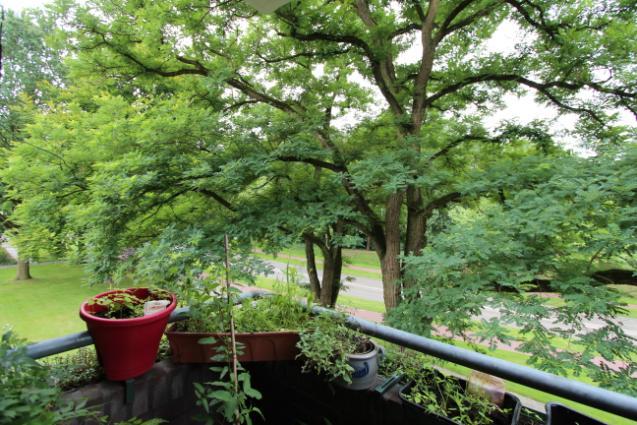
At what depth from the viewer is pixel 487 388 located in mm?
971

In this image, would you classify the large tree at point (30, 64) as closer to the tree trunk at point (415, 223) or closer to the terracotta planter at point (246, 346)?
the terracotta planter at point (246, 346)

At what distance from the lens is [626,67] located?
3318 mm

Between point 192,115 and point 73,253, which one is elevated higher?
point 192,115

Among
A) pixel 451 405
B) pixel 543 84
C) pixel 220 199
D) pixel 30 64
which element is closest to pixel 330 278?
pixel 220 199

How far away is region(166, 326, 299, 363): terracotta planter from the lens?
1.10 metres

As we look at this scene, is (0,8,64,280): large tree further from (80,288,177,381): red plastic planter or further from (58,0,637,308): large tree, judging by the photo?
(80,288,177,381): red plastic planter

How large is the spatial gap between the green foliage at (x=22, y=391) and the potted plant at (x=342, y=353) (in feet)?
2.12

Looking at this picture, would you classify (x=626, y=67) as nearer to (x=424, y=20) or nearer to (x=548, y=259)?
(x=424, y=20)

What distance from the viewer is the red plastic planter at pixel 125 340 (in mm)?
896

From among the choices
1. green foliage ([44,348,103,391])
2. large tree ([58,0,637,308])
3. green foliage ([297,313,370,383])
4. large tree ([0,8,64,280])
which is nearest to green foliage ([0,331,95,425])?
green foliage ([44,348,103,391])

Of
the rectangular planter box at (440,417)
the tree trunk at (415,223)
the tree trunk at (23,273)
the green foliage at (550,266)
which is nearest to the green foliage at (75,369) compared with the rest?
the rectangular planter box at (440,417)

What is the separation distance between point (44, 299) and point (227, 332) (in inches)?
289

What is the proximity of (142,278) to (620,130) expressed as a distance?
5.25 meters

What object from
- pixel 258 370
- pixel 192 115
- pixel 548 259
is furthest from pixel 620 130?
pixel 192 115
